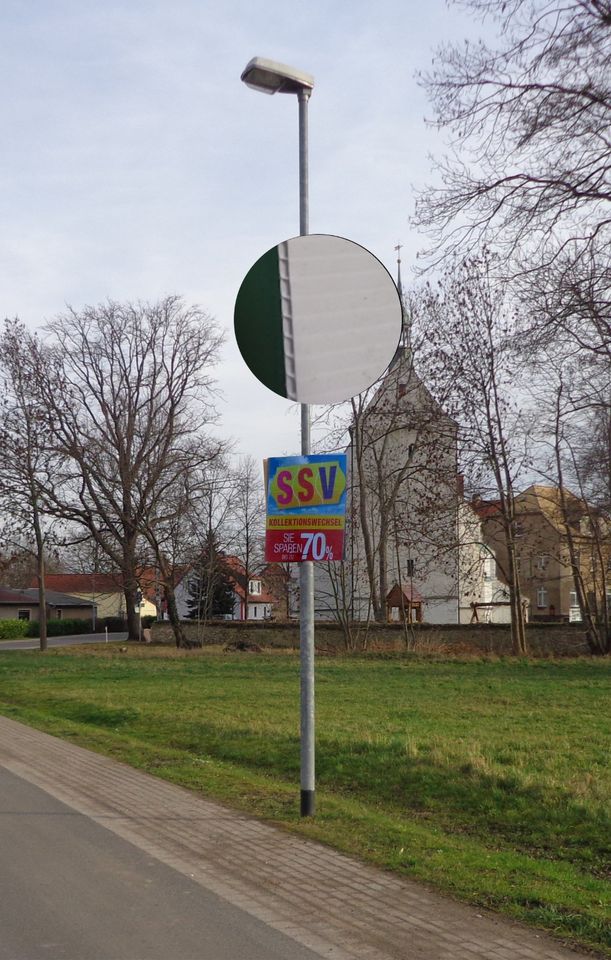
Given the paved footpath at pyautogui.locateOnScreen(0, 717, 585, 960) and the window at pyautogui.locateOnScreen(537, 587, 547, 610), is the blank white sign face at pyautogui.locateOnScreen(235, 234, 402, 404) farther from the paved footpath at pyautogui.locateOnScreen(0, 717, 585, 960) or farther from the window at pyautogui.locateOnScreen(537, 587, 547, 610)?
the window at pyautogui.locateOnScreen(537, 587, 547, 610)

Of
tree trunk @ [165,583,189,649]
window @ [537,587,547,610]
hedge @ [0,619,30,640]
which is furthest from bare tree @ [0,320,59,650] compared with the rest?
window @ [537,587,547,610]

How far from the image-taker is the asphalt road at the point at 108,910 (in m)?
4.85

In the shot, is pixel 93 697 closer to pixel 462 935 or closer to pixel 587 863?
pixel 587 863

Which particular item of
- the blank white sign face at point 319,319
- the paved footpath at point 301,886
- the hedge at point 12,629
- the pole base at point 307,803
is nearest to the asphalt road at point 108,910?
the paved footpath at point 301,886

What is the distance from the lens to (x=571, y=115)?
41.3ft

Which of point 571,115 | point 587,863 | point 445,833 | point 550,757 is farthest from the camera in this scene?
point 571,115

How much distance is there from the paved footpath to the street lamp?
0.56m

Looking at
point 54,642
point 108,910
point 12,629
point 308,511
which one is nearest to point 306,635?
point 308,511

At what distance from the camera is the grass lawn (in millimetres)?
6414

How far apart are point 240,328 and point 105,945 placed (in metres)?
4.65

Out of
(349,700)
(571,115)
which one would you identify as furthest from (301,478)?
(349,700)

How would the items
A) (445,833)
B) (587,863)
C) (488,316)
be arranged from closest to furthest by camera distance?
(587,863) → (445,833) → (488,316)

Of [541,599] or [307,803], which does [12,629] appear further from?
[307,803]

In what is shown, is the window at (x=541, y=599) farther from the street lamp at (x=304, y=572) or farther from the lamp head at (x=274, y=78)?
the lamp head at (x=274, y=78)
